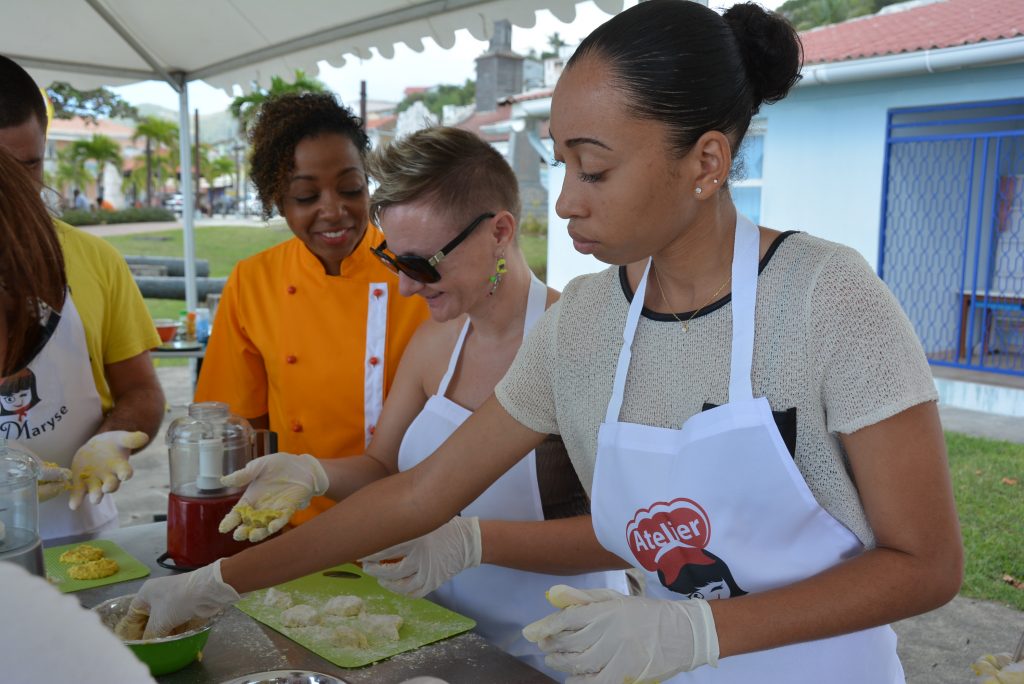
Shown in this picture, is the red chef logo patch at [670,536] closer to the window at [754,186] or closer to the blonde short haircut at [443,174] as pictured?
the blonde short haircut at [443,174]

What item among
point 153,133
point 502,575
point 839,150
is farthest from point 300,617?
point 153,133

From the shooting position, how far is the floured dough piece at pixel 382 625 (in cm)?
160

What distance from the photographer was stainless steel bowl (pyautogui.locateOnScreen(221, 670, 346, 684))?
133 centimetres

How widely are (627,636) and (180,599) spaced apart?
2.69 feet

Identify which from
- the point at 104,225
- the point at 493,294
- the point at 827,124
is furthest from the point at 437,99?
the point at 493,294

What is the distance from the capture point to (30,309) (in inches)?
42.9

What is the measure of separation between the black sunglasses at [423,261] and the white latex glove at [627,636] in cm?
91

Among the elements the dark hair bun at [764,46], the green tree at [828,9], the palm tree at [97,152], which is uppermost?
the green tree at [828,9]

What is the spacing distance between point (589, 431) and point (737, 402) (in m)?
0.33

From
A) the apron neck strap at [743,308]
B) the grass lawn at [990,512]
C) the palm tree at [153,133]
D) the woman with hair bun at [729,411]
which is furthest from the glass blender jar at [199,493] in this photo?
the palm tree at [153,133]

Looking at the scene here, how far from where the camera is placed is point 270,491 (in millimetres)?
1842

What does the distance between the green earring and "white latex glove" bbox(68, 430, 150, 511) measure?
3.11ft

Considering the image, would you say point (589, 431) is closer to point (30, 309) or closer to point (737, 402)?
point (737, 402)

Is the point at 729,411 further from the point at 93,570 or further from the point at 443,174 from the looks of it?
the point at 93,570
